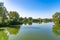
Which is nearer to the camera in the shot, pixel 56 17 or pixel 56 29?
pixel 56 29

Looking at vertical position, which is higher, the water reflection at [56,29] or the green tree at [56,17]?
the green tree at [56,17]

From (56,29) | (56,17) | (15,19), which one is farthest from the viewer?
(15,19)

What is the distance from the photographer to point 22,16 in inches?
320

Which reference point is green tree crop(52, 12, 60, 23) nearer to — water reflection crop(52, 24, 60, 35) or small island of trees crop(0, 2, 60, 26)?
small island of trees crop(0, 2, 60, 26)

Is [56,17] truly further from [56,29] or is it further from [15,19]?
[15,19]

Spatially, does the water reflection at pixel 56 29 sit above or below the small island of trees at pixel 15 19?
below

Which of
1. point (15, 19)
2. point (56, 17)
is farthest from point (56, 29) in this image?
point (15, 19)

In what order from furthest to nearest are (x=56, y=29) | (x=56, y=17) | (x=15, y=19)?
(x=15, y=19) < (x=56, y=17) < (x=56, y=29)

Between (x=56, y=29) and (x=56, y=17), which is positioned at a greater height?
(x=56, y=17)

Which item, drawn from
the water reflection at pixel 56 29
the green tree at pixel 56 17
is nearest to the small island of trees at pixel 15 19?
the green tree at pixel 56 17

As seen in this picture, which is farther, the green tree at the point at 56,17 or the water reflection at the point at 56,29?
the green tree at the point at 56,17

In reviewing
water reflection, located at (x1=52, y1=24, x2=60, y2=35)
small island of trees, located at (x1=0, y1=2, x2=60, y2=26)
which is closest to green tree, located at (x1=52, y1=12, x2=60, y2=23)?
small island of trees, located at (x1=0, y1=2, x2=60, y2=26)

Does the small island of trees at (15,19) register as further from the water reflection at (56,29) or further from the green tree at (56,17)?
the water reflection at (56,29)

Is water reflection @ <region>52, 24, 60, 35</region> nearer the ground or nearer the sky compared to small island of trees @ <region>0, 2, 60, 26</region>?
nearer the ground
